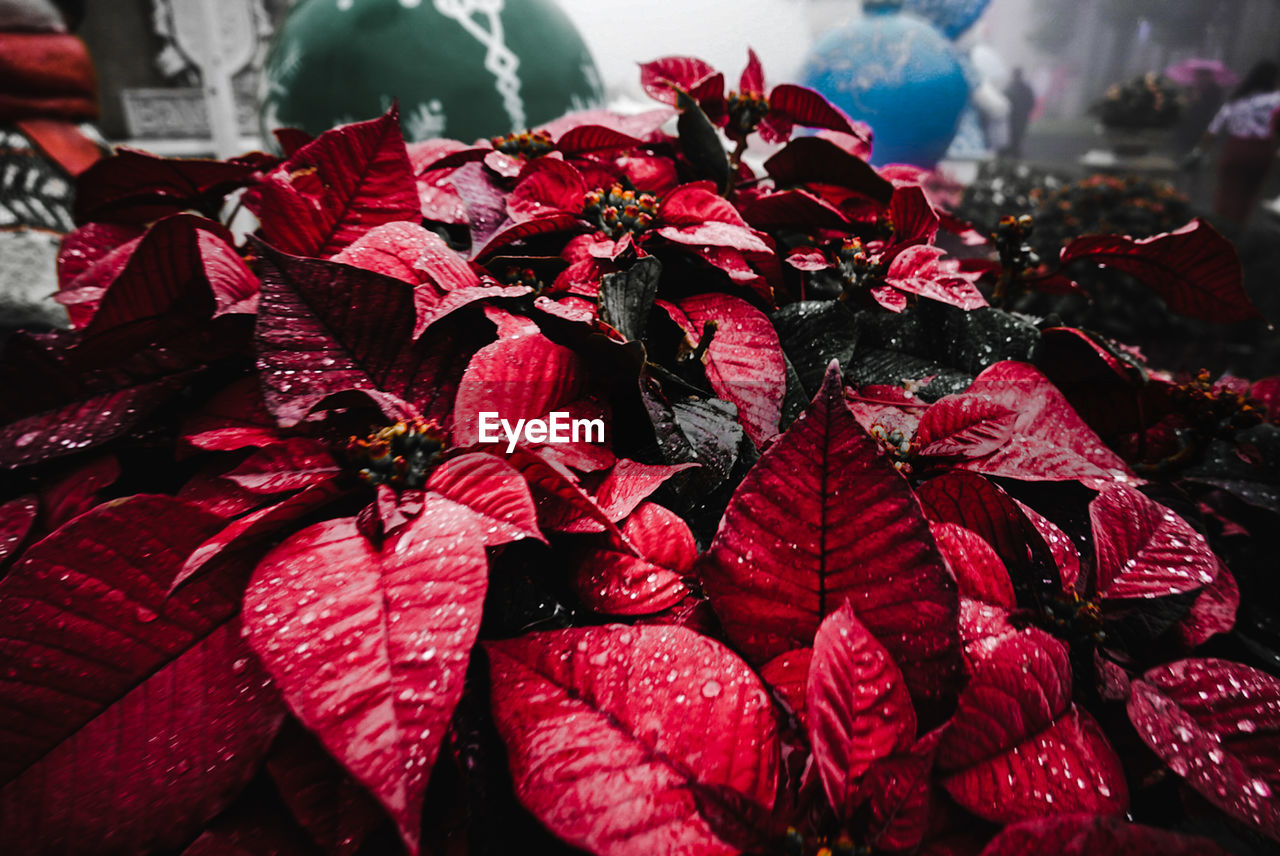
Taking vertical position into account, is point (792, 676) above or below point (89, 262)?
below

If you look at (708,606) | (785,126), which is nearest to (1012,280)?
(785,126)

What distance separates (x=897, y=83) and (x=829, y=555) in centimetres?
134

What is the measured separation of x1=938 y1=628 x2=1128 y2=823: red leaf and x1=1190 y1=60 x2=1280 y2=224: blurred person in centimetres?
267

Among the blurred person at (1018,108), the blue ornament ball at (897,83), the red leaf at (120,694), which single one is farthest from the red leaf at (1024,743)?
the blurred person at (1018,108)

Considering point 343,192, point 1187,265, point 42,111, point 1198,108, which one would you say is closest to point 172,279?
point 343,192

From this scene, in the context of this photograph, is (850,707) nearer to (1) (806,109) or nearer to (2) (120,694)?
(2) (120,694)

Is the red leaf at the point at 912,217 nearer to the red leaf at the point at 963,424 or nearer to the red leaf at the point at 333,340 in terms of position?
the red leaf at the point at 963,424

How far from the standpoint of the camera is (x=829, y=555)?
0.24 m

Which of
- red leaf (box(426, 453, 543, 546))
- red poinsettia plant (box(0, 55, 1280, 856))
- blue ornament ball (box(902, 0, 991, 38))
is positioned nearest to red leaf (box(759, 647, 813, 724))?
red poinsettia plant (box(0, 55, 1280, 856))

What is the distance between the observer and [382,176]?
36 centimetres

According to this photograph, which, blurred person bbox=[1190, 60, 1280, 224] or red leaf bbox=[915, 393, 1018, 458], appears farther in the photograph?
blurred person bbox=[1190, 60, 1280, 224]

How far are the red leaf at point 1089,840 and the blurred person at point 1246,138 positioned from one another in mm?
2714

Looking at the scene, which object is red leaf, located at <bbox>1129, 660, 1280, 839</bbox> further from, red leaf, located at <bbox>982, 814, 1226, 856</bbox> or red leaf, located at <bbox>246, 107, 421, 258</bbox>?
red leaf, located at <bbox>246, 107, 421, 258</bbox>

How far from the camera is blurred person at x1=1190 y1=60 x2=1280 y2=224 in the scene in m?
2.03
